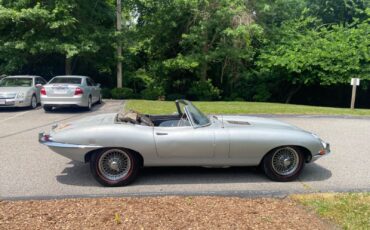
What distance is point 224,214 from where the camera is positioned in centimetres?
424

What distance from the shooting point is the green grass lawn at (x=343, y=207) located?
160 inches

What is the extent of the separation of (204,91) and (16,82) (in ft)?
33.5

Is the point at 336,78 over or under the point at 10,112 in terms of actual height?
over

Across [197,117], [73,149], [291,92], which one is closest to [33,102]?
[73,149]

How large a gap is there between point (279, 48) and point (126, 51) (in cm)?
924

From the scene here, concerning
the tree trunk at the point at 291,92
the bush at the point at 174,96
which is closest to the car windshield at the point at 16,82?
the bush at the point at 174,96

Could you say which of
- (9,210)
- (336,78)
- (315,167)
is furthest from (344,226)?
(336,78)

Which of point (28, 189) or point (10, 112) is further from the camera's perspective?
point (10, 112)

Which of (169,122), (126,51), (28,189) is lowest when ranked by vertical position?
(28,189)

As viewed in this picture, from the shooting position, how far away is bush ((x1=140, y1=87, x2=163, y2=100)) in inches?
835

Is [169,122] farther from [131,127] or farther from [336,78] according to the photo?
[336,78]

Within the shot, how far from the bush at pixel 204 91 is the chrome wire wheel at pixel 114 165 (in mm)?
16535

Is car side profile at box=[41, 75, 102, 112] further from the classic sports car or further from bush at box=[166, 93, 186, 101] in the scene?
bush at box=[166, 93, 186, 101]

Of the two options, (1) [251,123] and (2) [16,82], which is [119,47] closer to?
(2) [16,82]
